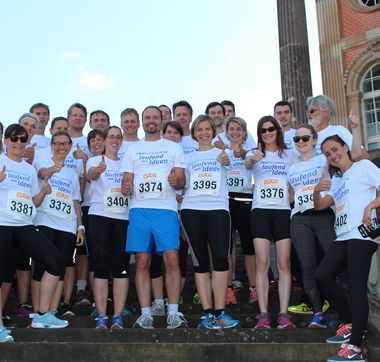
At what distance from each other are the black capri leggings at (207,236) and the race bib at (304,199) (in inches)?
27.1

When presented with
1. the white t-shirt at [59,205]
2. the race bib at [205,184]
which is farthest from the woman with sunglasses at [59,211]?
the race bib at [205,184]

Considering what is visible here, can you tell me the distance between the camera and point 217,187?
18.7 ft

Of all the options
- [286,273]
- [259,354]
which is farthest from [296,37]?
[259,354]

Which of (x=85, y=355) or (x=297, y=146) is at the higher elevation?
(x=297, y=146)

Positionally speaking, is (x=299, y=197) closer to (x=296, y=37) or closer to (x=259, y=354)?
(x=259, y=354)

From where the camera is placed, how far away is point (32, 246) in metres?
5.32

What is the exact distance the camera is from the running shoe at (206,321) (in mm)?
5219

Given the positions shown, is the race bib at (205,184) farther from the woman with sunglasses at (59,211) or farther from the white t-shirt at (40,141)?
the white t-shirt at (40,141)

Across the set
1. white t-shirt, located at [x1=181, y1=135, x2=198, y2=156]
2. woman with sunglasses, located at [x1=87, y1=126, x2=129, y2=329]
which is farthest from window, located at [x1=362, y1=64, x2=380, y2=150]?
woman with sunglasses, located at [x1=87, y1=126, x2=129, y2=329]

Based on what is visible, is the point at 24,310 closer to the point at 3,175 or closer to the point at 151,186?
the point at 3,175

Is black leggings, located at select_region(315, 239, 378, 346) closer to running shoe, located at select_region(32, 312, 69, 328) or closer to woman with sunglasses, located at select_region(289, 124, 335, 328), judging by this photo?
woman with sunglasses, located at select_region(289, 124, 335, 328)

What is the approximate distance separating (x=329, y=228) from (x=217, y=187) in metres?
1.14

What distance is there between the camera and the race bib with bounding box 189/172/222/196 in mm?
5680

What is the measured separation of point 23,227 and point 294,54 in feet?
40.9
